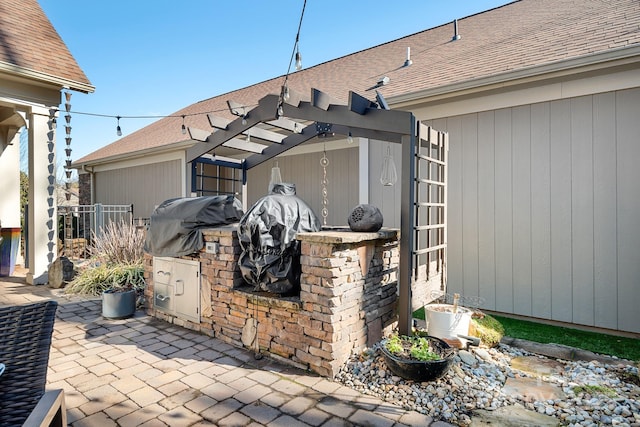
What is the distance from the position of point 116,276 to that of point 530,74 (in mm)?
5806

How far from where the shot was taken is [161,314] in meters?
4.12

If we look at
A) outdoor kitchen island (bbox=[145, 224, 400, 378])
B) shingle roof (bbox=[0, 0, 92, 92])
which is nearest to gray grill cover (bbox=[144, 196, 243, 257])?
outdoor kitchen island (bbox=[145, 224, 400, 378])

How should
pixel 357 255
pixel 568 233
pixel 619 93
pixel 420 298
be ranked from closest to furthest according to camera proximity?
pixel 357 255
pixel 420 298
pixel 619 93
pixel 568 233

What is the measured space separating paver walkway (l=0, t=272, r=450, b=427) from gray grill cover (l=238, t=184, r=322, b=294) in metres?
0.66

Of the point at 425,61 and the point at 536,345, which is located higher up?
the point at 425,61

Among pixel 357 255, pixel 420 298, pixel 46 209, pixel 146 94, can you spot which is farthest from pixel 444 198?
pixel 146 94

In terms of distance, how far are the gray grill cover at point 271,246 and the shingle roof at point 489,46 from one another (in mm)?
2792

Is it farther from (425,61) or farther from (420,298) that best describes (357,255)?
(425,61)

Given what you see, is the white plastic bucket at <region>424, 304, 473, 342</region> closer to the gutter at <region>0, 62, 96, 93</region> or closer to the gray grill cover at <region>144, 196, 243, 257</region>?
the gray grill cover at <region>144, 196, 243, 257</region>

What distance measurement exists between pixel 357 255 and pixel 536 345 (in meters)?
1.94

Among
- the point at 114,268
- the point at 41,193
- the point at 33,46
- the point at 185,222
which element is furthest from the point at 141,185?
the point at 185,222

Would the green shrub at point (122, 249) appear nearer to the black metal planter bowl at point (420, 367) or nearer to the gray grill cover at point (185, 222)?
the gray grill cover at point (185, 222)

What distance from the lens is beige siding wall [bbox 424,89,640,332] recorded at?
369 centimetres

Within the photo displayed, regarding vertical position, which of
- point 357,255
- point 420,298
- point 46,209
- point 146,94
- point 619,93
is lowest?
point 420,298
